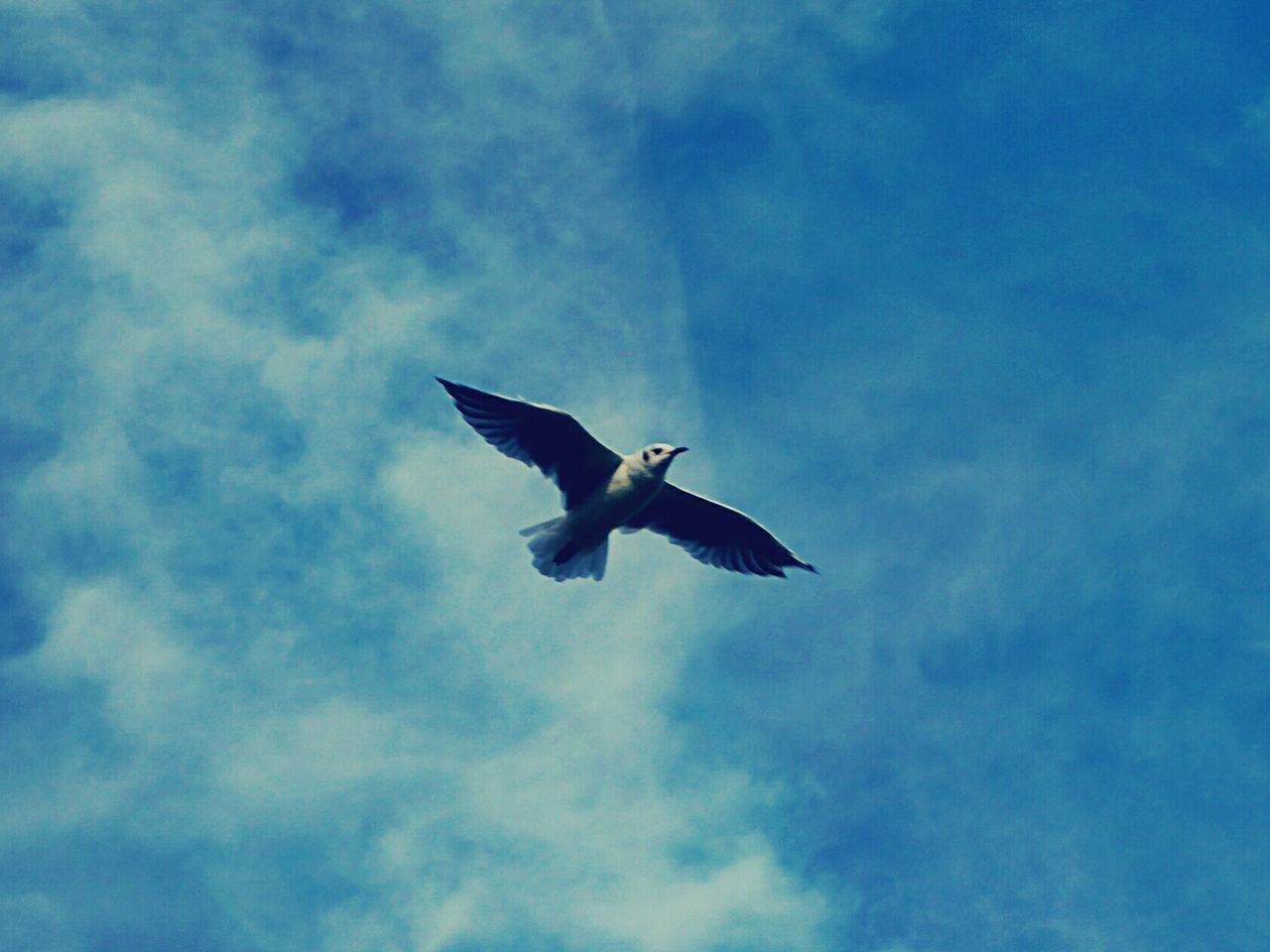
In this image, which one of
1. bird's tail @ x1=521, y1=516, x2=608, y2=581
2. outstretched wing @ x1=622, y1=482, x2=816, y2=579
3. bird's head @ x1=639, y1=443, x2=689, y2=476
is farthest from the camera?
outstretched wing @ x1=622, y1=482, x2=816, y2=579

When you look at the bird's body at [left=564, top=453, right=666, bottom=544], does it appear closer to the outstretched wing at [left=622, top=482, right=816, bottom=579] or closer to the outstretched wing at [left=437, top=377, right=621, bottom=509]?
the outstretched wing at [left=437, top=377, right=621, bottom=509]

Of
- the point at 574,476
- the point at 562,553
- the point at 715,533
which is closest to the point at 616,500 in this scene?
the point at 574,476

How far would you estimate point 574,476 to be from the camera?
2195 centimetres

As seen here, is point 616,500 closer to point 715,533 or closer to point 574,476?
point 574,476

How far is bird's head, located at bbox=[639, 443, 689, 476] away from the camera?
2133cm

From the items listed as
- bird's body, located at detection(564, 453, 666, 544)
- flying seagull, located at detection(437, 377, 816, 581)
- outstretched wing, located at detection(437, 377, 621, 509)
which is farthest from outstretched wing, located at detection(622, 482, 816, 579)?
outstretched wing, located at detection(437, 377, 621, 509)

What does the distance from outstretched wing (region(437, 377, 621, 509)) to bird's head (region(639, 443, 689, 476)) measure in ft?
1.70

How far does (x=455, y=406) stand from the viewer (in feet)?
71.5

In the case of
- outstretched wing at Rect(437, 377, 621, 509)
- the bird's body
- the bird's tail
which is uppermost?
outstretched wing at Rect(437, 377, 621, 509)

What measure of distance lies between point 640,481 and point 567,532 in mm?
1480

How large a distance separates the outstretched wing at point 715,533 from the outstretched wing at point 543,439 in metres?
1.31

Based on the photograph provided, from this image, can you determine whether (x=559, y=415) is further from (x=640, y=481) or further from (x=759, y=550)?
(x=759, y=550)

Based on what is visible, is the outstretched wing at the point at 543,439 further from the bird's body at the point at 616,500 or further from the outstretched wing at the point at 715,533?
the outstretched wing at the point at 715,533

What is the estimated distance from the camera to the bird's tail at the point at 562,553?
22047 millimetres
